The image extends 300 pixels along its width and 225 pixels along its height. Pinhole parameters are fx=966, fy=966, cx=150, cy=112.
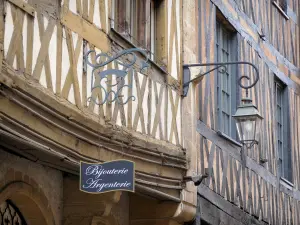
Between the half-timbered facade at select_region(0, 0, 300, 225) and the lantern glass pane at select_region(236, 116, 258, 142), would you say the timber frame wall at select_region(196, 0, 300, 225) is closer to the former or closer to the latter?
the half-timbered facade at select_region(0, 0, 300, 225)

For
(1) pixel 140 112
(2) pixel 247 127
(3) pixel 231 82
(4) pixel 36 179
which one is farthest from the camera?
(3) pixel 231 82

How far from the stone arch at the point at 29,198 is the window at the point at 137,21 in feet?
6.04

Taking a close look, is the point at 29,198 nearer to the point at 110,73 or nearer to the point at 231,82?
the point at 110,73

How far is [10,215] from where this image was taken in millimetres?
8211

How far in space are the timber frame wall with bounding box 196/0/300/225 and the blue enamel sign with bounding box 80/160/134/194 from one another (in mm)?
3272

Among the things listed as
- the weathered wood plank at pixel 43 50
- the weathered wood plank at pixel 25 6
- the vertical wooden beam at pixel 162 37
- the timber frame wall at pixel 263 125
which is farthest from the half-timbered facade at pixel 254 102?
the weathered wood plank at pixel 25 6

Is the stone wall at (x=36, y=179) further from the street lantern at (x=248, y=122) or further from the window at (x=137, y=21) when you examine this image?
the street lantern at (x=248, y=122)

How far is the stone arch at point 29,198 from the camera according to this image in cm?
789

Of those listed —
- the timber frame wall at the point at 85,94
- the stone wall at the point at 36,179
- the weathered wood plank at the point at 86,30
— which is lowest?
the stone wall at the point at 36,179

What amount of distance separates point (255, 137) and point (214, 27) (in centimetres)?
243

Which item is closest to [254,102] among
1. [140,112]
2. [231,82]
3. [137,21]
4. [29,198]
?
[231,82]

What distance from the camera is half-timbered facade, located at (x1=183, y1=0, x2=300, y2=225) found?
11.0 metres

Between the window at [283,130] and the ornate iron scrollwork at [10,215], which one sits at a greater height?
the window at [283,130]

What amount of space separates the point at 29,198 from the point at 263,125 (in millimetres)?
5834
